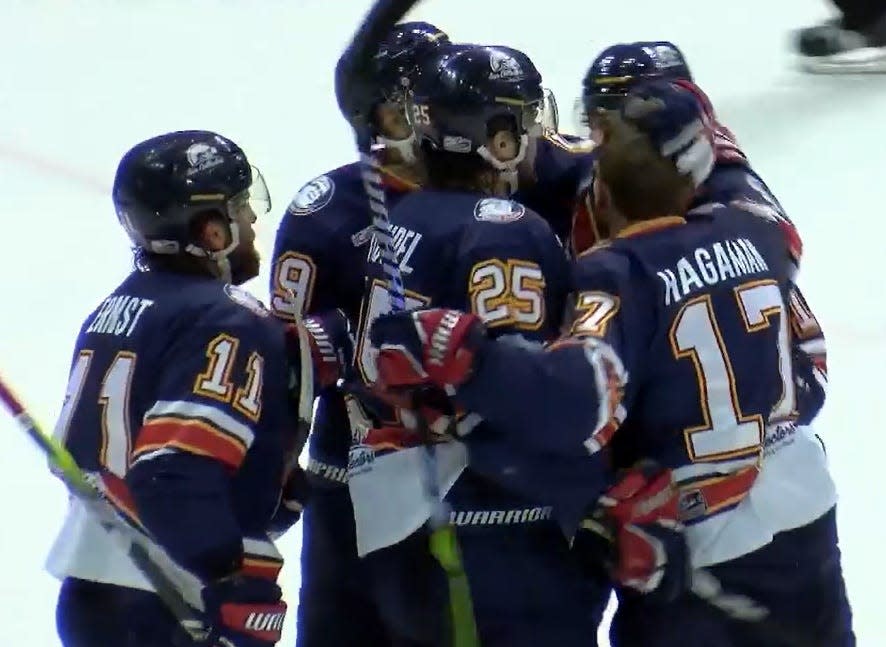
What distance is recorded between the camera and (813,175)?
4.88m

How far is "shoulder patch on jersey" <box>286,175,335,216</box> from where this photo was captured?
2.36 meters

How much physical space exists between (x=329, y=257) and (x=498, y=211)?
1.56 ft

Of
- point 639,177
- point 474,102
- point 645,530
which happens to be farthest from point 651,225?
point 645,530

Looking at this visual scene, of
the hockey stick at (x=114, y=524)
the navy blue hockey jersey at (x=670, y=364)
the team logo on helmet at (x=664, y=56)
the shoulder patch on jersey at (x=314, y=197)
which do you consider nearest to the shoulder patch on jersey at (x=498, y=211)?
the navy blue hockey jersey at (x=670, y=364)

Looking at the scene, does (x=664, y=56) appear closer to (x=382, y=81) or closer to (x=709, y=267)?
(x=382, y=81)

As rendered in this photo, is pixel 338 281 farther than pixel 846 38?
No

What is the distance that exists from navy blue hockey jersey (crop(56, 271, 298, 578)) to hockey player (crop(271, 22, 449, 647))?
0.92 feet

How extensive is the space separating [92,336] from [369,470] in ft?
1.33

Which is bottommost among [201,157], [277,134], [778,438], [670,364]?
[277,134]

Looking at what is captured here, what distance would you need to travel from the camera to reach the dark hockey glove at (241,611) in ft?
6.45

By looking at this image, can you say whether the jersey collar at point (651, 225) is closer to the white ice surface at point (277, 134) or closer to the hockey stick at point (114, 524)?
the hockey stick at point (114, 524)

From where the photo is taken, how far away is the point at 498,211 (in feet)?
6.35

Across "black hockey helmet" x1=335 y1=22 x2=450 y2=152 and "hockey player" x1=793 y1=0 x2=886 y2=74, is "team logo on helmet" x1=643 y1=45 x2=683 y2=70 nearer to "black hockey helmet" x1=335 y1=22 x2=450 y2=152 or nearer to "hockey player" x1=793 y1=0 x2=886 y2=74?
"black hockey helmet" x1=335 y1=22 x2=450 y2=152

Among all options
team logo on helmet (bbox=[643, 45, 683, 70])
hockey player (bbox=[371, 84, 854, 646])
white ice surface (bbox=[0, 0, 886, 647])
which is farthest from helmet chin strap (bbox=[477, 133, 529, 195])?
white ice surface (bbox=[0, 0, 886, 647])
